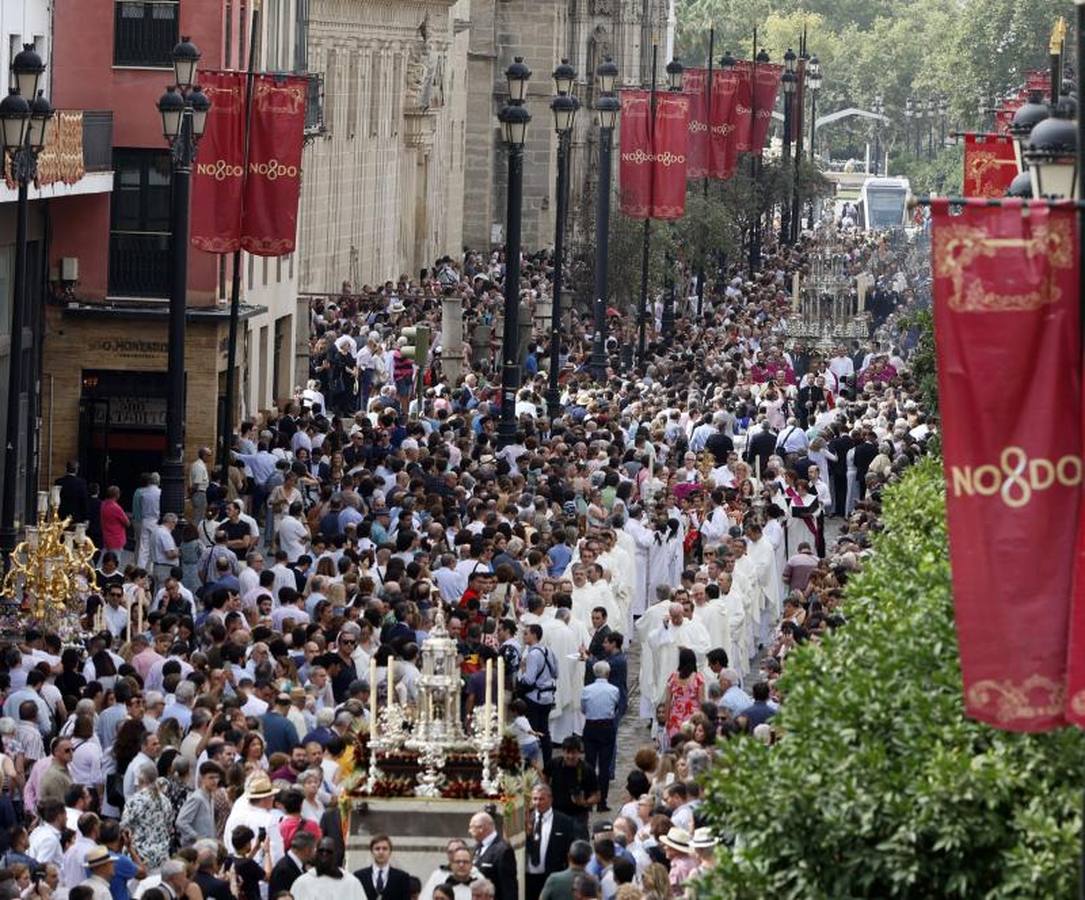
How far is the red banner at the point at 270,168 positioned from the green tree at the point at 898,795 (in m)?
21.6

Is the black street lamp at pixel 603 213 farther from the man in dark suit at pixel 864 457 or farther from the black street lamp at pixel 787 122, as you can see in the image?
the black street lamp at pixel 787 122

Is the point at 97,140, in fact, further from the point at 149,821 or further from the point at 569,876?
the point at 569,876

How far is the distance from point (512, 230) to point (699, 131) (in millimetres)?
22638

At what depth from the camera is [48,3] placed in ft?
139

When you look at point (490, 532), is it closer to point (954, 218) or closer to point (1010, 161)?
point (1010, 161)

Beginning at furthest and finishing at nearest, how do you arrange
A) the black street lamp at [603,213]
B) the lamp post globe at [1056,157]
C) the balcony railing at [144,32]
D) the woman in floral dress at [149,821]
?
the black street lamp at [603,213], the balcony railing at [144,32], the woman in floral dress at [149,821], the lamp post globe at [1056,157]

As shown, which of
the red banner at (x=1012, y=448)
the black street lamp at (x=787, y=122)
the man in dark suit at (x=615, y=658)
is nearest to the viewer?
the red banner at (x=1012, y=448)

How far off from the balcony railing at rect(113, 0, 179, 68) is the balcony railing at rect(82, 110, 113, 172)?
90 cm

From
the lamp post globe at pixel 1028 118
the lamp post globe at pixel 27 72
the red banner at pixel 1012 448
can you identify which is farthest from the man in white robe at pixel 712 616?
the red banner at pixel 1012 448

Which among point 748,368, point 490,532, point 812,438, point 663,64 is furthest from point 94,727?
point 663,64

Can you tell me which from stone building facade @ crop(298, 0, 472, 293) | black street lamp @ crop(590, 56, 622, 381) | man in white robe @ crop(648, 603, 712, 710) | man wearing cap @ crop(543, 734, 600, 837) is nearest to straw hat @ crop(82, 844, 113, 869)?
man wearing cap @ crop(543, 734, 600, 837)

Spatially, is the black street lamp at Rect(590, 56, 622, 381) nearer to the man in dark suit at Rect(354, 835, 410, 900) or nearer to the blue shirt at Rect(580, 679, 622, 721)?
the blue shirt at Rect(580, 679, 622, 721)

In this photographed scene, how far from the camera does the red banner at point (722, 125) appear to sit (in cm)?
6394

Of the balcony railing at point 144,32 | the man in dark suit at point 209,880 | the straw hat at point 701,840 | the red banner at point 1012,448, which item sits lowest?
the man in dark suit at point 209,880
